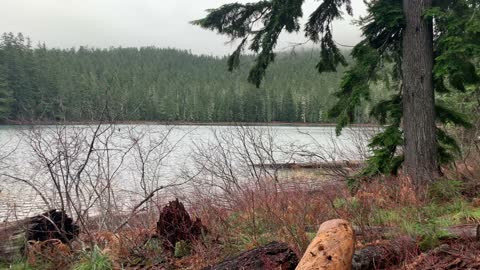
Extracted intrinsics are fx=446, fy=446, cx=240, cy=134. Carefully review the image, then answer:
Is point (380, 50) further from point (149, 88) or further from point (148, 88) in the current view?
point (148, 88)

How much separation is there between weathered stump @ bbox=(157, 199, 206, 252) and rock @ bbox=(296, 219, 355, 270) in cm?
243

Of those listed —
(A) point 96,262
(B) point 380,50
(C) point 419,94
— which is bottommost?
(A) point 96,262

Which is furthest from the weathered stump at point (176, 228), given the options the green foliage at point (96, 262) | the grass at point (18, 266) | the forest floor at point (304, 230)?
the grass at point (18, 266)

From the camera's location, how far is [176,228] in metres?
6.25

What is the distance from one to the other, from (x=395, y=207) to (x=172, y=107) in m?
88.7

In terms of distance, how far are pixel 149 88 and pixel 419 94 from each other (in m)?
110

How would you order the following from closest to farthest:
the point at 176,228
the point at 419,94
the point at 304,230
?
the point at 304,230, the point at 176,228, the point at 419,94

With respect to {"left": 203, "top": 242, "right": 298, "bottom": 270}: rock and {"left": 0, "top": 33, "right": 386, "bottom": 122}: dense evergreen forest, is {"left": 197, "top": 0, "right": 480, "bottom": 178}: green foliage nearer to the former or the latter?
{"left": 0, "top": 33, "right": 386, "bottom": 122}: dense evergreen forest

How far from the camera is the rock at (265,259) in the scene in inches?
175

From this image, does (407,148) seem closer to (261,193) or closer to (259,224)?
(261,193)

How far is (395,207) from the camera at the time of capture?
255 inches

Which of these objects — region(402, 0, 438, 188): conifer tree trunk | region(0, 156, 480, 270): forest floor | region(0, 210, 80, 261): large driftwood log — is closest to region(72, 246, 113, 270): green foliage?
region(0, 156, 480, 270): forest floor

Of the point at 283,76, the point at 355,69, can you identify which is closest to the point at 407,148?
the point at 355,69

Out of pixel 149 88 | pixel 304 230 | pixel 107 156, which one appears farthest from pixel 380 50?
pixel 149 88
